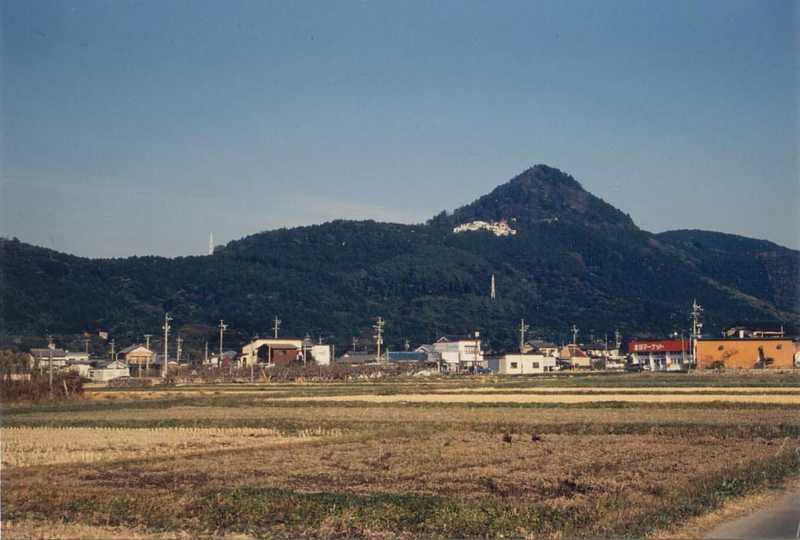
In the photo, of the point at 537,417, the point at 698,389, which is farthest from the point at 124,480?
the point at 698,389

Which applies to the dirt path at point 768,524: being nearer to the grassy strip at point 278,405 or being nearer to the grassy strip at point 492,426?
the grassy strip at point 492,426

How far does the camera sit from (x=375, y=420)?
120 ft

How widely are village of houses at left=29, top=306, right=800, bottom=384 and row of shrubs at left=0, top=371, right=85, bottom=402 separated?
86.3 ft

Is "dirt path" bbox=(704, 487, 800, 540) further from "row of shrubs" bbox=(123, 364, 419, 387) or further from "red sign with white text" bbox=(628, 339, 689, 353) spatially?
"red sign with white text" bbox=(628, 339, 689, 353)

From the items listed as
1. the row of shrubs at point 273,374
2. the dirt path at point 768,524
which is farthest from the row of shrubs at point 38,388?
the dirt path at point 768,524

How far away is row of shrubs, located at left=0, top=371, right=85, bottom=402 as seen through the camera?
2042 inches

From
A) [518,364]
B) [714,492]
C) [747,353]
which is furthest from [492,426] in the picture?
[518,364]

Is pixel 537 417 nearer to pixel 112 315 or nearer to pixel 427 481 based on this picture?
pixel 427 481

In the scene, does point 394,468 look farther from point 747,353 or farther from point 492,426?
point 747,353

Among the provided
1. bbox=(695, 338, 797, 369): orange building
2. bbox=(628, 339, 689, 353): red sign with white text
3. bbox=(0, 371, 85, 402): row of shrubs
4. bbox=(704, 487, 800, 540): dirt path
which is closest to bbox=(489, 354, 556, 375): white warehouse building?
bbox=(628, 339, 689, 353): red sign with white text

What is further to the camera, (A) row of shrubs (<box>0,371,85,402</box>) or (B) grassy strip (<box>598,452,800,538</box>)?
(A) row of shrubs (<box>0,371,85,402</box>)

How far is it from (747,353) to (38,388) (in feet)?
203

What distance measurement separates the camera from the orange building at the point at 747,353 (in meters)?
87.2

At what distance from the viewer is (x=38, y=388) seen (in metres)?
52.9
